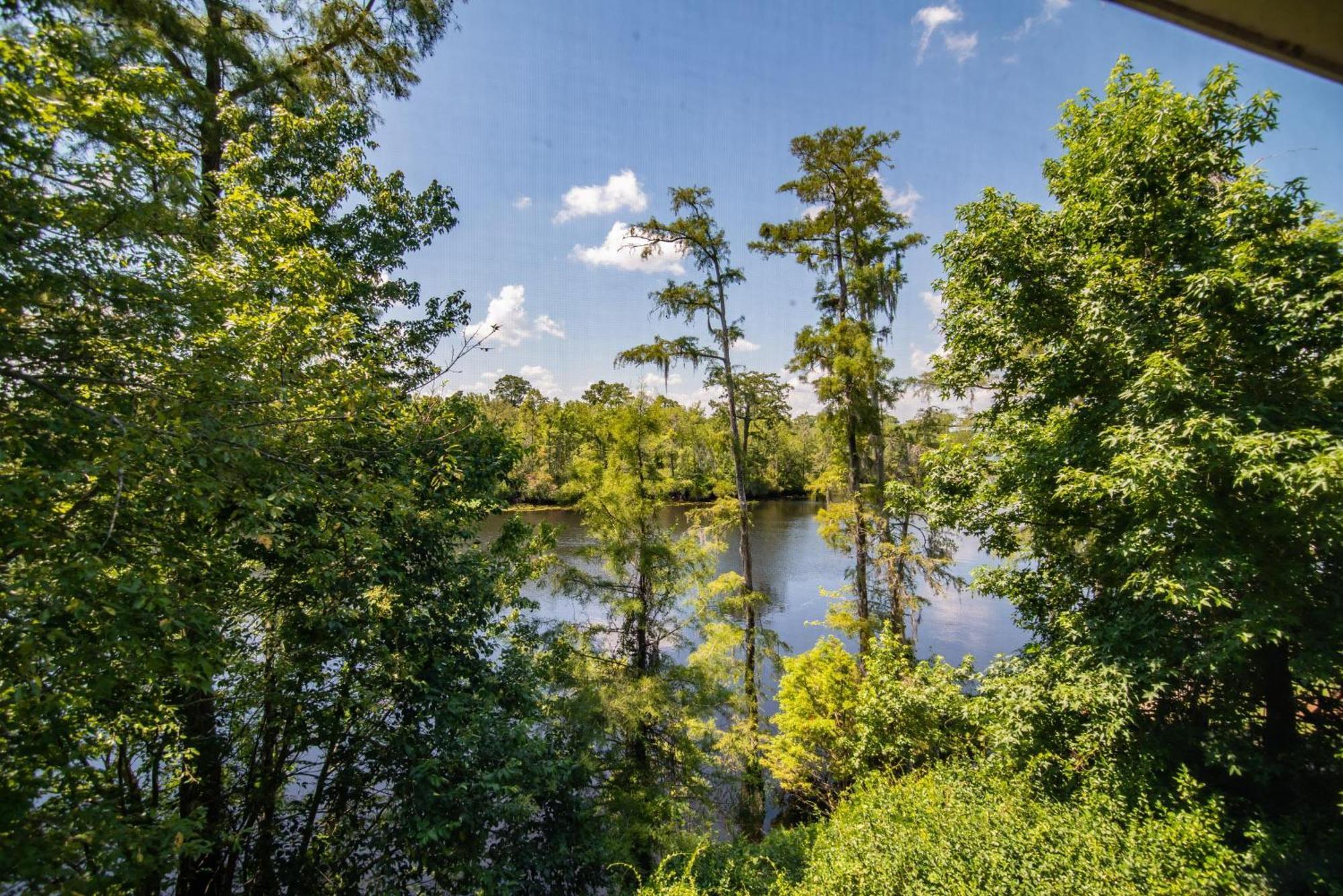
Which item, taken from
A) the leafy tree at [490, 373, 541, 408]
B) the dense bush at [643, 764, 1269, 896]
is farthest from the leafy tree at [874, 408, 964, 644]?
the leafy tree at [490, 373, 541, 408]

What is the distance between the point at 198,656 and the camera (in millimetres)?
3045

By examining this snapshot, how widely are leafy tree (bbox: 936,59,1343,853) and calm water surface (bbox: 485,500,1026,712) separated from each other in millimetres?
5081

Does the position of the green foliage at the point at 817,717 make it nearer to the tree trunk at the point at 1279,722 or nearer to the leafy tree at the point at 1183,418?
the leafy tree at the point at 1183,418

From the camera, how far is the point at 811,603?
21219mm

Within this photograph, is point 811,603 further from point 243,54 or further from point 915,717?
point 243,54

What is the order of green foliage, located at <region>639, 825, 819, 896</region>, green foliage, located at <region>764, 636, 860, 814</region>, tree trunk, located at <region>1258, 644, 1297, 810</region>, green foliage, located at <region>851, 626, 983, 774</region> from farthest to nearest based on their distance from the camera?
green foliage, located at <region>764, 636, 860, 814</region> → green foliage, located at <region>851, 626, 983, 774</region> → green foliage, located at <region>639, 825, 819, 896</region> → tree trunk, located at <region>1258, 644, 1297, 810</region>

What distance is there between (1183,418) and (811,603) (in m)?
17.8

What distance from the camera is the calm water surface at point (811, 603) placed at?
53.9ft

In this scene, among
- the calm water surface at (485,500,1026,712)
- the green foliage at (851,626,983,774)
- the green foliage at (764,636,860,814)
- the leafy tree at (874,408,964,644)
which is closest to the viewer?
the green foliage at (851,626,983,774)

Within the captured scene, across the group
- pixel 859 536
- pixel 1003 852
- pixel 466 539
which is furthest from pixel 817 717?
pixel 466 539

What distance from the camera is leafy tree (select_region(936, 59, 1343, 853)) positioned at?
446 cm

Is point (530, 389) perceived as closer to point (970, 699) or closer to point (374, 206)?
point (374, 206)

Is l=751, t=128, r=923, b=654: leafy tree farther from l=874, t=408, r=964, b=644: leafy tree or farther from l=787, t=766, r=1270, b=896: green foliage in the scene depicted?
l=787, t=766, r=1270, b=896: green foliage

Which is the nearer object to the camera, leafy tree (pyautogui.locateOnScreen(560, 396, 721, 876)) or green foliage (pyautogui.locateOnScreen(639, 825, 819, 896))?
green foliage (pyautogui.locateOnScreen(639, 825, 819, 896))
